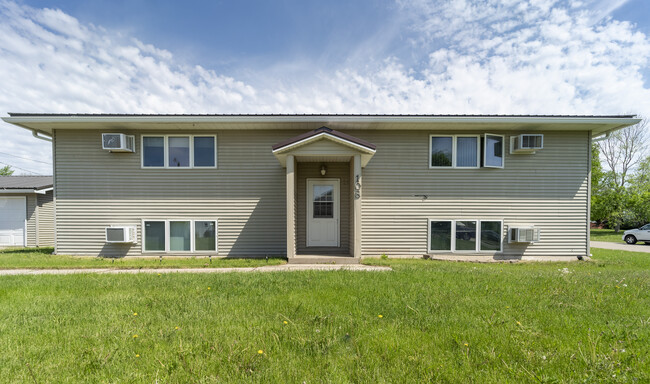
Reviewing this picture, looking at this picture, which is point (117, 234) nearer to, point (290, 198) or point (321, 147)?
point (290, 198)

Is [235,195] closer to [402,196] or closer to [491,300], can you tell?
[402,196]

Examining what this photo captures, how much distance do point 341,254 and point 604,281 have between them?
199 inches

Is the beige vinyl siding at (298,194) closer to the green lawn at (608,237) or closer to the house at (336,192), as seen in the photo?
the house at (336,192)

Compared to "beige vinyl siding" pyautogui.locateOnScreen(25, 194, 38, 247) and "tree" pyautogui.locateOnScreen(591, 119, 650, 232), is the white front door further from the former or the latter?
"tree" pyautogui.locateOnScreen(591, 119, 650, 232)

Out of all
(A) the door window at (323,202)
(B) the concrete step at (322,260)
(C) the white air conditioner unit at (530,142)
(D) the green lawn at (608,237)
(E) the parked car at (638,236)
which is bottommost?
(D) the green lawn at (608,237)

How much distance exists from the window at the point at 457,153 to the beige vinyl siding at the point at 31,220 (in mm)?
16024

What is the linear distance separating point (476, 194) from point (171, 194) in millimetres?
9281

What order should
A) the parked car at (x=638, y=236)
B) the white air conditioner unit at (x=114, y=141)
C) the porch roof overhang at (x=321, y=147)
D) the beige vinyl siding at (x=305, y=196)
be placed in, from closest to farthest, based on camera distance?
the porch roof overhang at (x=321, y=147) < the white air conditioner unit at (x=114, y=141) < the beige vinyl siding at (x=305, y=196) < the parked car at (x=638, y=236)

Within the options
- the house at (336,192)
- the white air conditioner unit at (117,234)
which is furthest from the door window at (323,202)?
the white air conditioner unit at (117,234)

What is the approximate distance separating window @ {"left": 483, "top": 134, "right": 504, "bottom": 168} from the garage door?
1798 cm

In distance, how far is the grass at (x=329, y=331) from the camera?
2.02m

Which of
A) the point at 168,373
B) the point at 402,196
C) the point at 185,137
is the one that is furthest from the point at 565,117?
the point at 185,137

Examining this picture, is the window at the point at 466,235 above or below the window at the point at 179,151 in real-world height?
below

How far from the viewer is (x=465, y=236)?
8.12m
